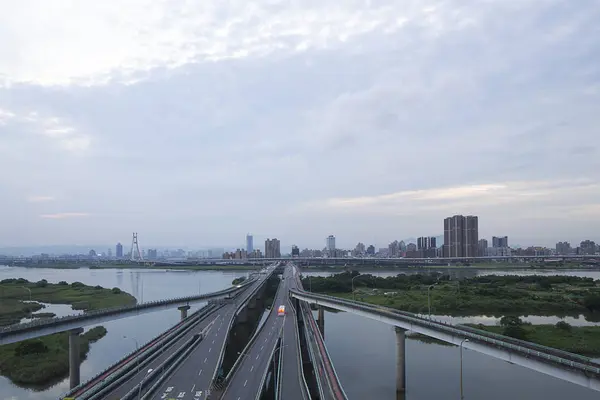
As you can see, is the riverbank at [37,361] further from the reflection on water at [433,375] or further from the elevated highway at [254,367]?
the reflection on water at [433,375]

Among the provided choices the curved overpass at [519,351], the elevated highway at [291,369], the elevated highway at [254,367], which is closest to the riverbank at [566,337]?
the curved overpass at [519,351]

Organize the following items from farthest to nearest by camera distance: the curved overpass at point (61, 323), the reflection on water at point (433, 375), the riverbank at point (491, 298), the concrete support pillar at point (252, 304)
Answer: the concrete support pillar at point (252, 304) → the riverbank at point (491, 298) → the reflection on water at point (433, 375) → the curved overpass at point (61, 323)

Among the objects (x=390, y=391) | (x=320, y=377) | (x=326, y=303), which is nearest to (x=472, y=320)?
(x=326, y=303)

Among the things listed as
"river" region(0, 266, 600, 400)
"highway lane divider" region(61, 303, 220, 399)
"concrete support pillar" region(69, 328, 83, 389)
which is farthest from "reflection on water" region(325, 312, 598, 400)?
"concrete support pillar" region(69, 328, 83, 389)

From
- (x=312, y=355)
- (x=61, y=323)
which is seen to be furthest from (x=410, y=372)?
(x=61, y=323)

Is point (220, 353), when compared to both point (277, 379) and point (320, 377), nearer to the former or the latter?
point (277, 379)

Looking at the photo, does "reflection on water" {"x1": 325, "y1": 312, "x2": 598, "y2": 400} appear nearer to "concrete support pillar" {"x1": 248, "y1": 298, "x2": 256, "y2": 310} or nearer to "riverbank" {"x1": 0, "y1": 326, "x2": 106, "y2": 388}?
"riverbank" {"x1": 0, "y1": 326, "x2": 106, "y2": 388}

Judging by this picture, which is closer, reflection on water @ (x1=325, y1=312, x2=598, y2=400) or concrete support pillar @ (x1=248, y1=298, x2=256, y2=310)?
reflection on water @ (x1=325, y1=312, x2=598, y2=400)
